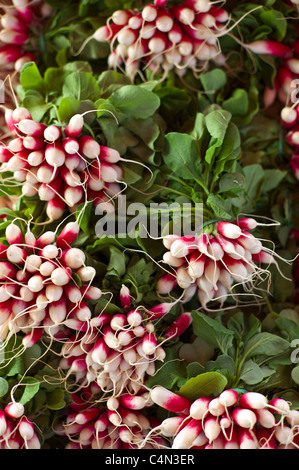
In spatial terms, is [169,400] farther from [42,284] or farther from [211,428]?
[42,284]

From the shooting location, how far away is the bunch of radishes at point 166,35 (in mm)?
Result: 1142

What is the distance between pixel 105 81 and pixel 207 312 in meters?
0.55

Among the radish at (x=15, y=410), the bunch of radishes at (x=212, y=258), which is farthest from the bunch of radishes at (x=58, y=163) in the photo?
the radish at (x=15, y=410)

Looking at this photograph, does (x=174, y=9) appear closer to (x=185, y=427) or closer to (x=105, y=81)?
(x=105, y=81)

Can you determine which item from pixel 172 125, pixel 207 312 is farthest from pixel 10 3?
pixel 207 312

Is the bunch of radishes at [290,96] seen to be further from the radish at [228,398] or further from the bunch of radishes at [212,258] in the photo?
the radish at [228,398]

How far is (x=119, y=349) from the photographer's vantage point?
1006 mm

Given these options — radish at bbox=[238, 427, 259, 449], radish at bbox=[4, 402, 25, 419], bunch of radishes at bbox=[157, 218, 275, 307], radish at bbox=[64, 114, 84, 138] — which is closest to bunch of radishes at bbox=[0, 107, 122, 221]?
radish at bbox=[64, 114, 84, 138]

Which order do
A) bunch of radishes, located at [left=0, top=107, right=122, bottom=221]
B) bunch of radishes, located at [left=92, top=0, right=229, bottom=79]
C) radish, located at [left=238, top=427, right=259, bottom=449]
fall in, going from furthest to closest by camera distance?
bunch of radishes, located at [left=92, top=0, right=229, bottom=79] → bunch of radishes, located at [left=0, top=107, right=122, bottom=221] → radish, located at [left=238, top=427, right=259, bottom=449]

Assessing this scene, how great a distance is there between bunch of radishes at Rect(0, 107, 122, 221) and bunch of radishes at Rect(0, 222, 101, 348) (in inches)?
3.1

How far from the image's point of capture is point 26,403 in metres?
1.01

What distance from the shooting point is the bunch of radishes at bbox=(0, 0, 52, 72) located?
4.05 feet

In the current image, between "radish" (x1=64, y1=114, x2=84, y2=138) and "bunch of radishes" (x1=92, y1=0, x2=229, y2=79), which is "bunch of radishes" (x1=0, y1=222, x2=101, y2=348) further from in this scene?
"bunch of radishes" (x1=92, y1=0, x2=229, y2=79)

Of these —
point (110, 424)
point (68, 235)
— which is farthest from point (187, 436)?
point (68, 235)
